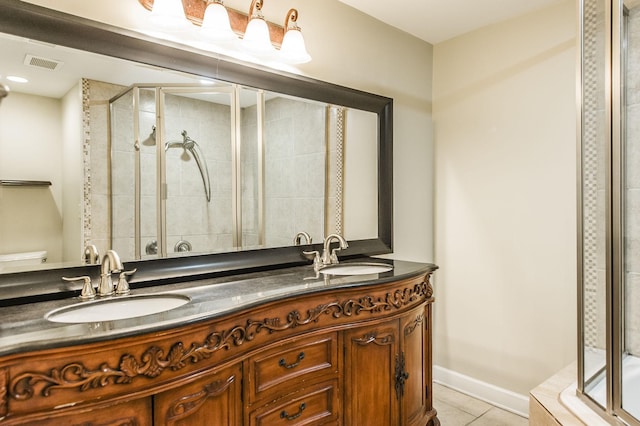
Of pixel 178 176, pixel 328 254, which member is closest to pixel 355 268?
pixel 328 254

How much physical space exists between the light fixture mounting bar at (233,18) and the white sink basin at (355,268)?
116 cm

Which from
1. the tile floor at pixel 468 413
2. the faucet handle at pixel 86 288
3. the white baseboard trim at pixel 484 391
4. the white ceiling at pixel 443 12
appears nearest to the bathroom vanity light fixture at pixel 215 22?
the white ceiling at pixel 443 12

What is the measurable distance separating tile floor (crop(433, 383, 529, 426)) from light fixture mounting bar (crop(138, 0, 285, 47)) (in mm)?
2319

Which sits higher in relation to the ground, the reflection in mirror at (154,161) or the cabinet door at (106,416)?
the reflection in mirror at (154,161)

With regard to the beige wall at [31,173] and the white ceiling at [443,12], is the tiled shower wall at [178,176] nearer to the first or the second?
the beige wall at [31,173]

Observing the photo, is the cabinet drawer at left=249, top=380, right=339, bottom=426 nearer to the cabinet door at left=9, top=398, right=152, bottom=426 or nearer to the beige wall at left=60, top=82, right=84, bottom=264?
the cabinet door at left=9, top=398, right=152, bottom=426

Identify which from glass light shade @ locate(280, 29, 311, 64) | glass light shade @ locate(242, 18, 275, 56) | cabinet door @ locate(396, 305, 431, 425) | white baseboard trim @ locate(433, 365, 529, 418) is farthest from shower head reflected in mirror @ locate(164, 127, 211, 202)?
white baseboard trim @ locate(433, 365, 529, 418)

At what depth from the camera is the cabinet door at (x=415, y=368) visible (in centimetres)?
182

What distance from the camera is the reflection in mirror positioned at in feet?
4.45

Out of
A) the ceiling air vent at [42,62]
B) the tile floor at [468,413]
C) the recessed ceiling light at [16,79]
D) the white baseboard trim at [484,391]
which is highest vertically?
the ceiling air vent at [42,62]

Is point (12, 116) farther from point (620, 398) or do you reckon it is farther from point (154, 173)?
point (620, 398)

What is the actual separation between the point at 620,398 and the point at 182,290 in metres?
1.62

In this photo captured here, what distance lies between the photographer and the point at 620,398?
4.60 ft

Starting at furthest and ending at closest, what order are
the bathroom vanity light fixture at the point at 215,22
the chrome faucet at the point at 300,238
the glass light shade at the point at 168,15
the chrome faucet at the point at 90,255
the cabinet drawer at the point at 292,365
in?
the chrome faucet at the point at 300,238
the bathroom vanity light fixture at the point at 215,22
the glass light shade at the point at 168,15
the chrome faucet at the point at 90,255
the cabinet drawer at the point at 292,365
